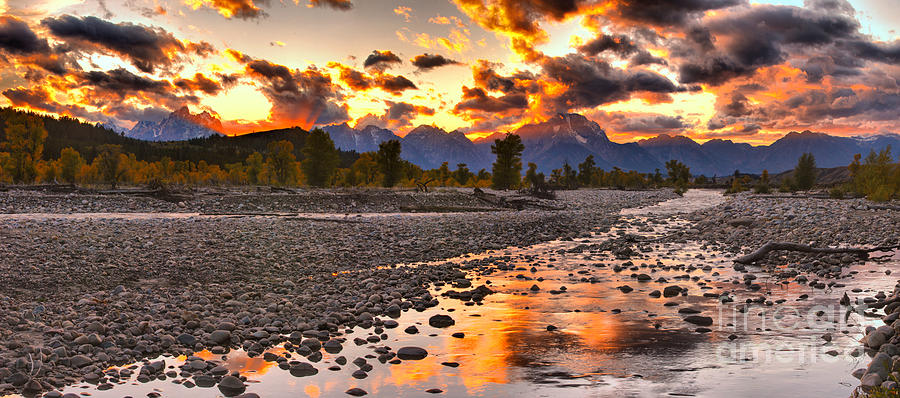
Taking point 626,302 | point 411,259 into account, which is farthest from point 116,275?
point 626,302

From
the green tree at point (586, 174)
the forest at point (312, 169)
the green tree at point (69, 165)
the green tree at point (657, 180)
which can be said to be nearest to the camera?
the forest at point (312, 169)

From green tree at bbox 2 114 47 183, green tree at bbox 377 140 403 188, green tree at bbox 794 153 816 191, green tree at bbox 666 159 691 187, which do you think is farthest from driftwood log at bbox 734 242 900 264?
green tree at bbox 666 159 691 187

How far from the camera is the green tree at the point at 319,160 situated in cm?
7175

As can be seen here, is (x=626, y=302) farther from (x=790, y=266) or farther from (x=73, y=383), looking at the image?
(x=73, y=383)

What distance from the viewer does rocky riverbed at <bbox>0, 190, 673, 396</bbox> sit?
7.32m

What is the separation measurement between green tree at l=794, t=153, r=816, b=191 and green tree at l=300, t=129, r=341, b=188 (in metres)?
75.2

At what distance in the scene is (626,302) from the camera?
1175 cm

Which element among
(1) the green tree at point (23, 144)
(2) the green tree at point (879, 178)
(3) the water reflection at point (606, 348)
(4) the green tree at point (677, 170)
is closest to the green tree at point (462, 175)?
(4) the green tree at point (677, 170)

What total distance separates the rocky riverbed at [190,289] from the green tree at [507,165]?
231 ft

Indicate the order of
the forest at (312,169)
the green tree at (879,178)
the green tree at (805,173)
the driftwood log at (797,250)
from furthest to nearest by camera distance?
the green tree at (805,173), the forest at (312,169), the green tree at (879,178), the driftwood log at (797,250)

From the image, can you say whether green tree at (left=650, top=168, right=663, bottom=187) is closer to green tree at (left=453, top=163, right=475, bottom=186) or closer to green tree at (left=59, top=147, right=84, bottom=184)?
green tree at (left=453, top=163, right=475, bottom=186)

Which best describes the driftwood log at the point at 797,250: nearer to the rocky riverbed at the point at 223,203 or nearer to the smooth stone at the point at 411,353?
the smooth stone at the point at 411,353

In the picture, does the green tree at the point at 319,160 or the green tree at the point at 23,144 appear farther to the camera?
the green tree at the point at 319,160

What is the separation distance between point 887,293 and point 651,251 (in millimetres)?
9436
